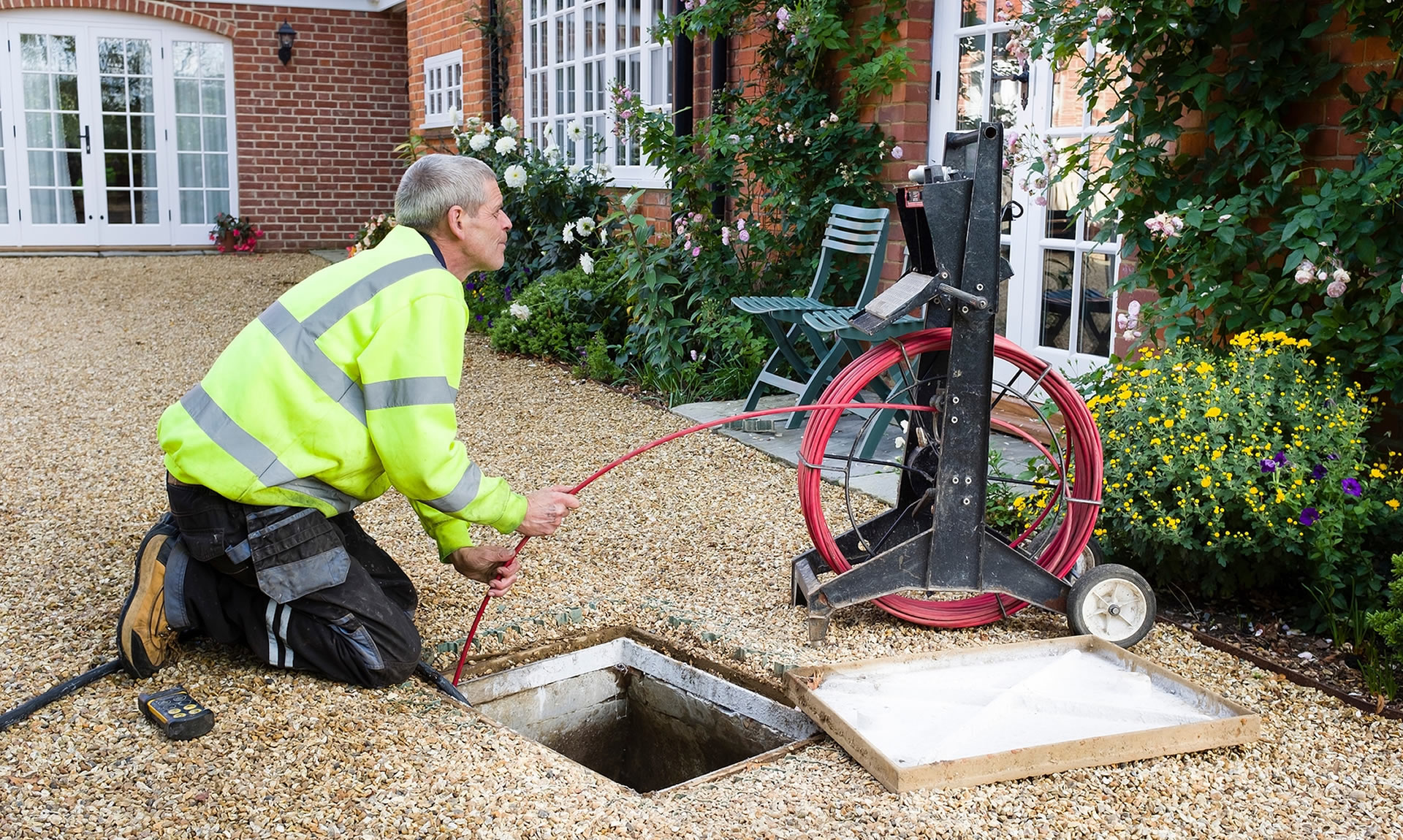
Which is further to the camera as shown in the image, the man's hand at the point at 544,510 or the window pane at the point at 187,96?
the window pane at the point at 187,96

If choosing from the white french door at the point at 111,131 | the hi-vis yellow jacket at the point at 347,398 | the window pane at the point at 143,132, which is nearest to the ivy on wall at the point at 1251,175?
the hi-vis yellow jacket at the point at 347,398

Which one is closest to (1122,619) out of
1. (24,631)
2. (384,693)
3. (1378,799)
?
(1378,799)

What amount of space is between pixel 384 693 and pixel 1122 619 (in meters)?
1.85

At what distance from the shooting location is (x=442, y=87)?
41.1 ft

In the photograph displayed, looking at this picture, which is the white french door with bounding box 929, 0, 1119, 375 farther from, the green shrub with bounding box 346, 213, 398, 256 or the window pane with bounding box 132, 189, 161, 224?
the window pane with bounding box 132, 189, 161, 224

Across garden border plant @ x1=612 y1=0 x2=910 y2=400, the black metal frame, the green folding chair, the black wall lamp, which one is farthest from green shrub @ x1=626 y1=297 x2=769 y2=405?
the black wall lamp

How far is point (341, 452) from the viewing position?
2662 mm

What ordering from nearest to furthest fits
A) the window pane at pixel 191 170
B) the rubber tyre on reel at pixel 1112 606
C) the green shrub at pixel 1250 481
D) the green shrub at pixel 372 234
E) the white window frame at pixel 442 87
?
1. the rubber tyre on reel at pixel 1112 606
2. the green shrub at pixel 1250 481
3. the green shrub at pixel 372 234
4. the white window frame at pixel 442 87
5. the window pane at pixel 191 170

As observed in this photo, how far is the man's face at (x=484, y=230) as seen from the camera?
2770 mm

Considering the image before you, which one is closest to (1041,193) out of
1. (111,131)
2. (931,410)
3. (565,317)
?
(931,410)

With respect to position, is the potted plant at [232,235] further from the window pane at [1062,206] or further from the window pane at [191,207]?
the window pane at [1062,206]

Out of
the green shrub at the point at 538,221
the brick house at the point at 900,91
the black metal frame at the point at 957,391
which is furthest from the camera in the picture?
the green shrub at the point at 538,221

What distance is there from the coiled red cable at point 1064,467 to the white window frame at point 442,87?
929 centimetres

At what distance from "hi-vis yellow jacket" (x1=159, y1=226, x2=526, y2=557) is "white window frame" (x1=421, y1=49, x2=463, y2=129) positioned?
9.41 m
